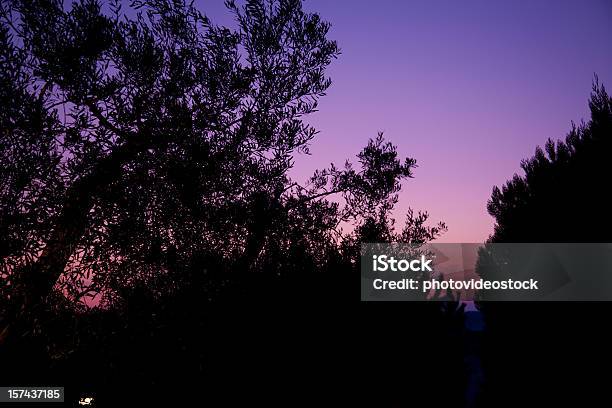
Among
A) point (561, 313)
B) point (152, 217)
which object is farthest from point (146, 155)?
point (561, 313)

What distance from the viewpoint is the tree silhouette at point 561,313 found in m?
10.5

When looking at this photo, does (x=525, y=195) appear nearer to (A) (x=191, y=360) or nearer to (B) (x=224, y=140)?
(B) (x=224, y=140)

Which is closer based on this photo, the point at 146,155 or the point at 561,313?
the point at 146,155

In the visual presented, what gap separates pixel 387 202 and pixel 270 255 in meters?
5.14

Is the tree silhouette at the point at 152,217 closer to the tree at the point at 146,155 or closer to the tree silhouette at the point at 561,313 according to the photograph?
the tree at the point at 146,155

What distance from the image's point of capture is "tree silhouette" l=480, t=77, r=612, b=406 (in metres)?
10.5

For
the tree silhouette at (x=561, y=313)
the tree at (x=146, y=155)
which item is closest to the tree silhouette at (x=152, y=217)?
the tree at (x=146, y=155)

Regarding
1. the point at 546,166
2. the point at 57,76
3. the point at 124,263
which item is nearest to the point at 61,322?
the point at 124,263

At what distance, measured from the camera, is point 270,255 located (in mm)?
9664

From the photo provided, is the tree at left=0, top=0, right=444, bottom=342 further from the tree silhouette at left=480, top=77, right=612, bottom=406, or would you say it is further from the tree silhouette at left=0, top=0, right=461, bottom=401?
the tree silhouette at left=480, top=77, right=612, bottom=406

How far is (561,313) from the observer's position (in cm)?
1120

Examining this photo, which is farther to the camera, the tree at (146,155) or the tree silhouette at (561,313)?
the tree silhouette at (561,313)

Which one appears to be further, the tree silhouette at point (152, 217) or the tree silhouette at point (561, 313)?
the tree silhouette at point (561, 313)

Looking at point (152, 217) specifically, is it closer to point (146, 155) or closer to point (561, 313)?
point (146, 155)
